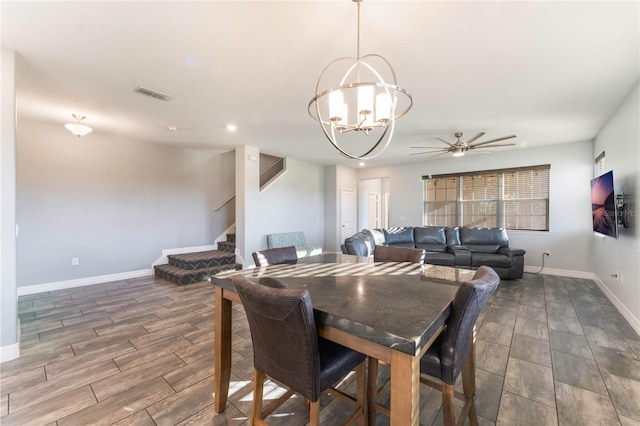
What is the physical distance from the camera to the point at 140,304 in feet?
12.2

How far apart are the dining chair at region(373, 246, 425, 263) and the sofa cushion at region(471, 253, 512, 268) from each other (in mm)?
3459

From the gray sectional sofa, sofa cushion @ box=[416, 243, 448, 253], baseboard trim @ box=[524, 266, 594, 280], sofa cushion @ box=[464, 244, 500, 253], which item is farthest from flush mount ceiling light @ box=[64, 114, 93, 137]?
baseboard trim @ box=[524, 266, 594, 280]

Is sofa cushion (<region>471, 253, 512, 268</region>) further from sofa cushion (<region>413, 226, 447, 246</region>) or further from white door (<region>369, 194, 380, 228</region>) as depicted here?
white door (<region>369, 194, 380, 228</region>)

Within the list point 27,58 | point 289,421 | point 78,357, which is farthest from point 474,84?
point 78,357

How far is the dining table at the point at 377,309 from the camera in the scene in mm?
987

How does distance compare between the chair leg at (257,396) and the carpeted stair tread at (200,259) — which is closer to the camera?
the chair leg at (257,396)

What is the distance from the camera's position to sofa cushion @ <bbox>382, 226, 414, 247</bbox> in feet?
20.2

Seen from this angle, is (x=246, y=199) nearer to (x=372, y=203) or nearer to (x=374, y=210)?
(x=372, y=203)

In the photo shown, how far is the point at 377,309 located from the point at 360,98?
4.28ft

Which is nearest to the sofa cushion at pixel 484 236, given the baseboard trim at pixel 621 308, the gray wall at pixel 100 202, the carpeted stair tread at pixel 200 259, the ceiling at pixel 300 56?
the baseboard trim at pixel 621 308

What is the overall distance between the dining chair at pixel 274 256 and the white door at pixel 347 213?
5.46m

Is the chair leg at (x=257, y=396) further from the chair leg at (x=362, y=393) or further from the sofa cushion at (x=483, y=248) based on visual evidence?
the sofa cushion at (x=483, y=248)

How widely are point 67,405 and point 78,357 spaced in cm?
75

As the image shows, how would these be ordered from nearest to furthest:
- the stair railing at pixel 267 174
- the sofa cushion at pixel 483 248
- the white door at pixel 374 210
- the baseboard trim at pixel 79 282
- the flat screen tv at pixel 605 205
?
the flat screen tv at pixel 605 205
the baseboard trim at pixel 79 282
the sofa cushion at pixel 483 248
the stair railing at pixel 267 174
the white door at pixel 374 210
